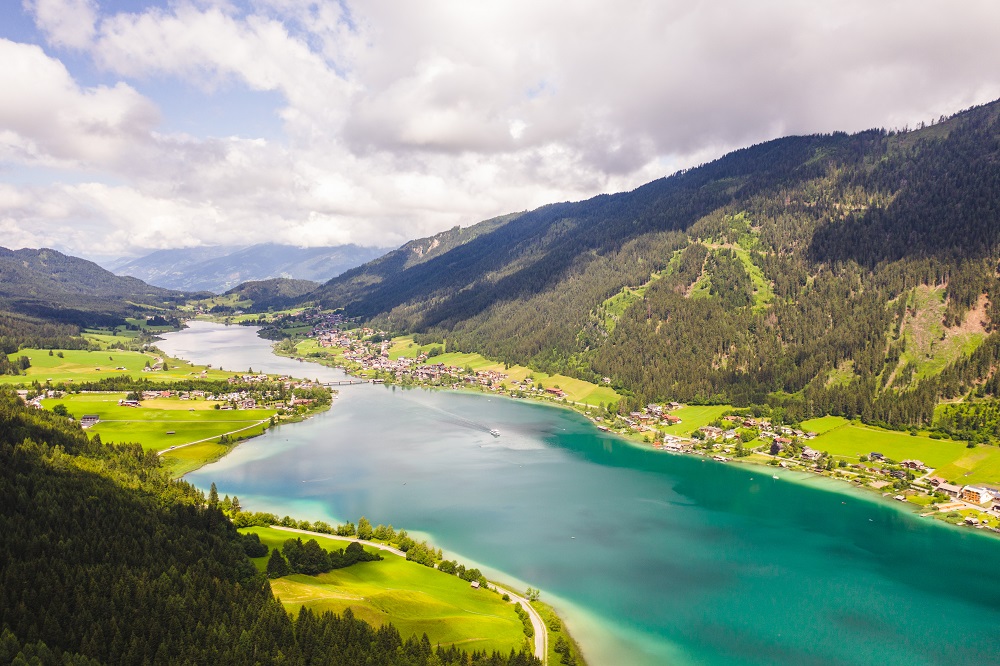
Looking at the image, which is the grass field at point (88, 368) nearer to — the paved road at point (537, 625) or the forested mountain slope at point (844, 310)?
the forested mountain slope at point (844, 310)

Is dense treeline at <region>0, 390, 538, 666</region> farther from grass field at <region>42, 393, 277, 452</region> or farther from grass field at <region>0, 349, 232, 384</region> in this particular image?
grass field at <region>0, 349, 232, 384</region>

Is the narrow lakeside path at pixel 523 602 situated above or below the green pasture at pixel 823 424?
below

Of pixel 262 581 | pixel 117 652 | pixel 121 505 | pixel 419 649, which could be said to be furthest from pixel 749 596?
pixel 121 505

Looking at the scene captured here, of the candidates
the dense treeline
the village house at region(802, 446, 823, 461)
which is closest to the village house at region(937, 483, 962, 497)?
the village house at region(802, 446, 823, 461)

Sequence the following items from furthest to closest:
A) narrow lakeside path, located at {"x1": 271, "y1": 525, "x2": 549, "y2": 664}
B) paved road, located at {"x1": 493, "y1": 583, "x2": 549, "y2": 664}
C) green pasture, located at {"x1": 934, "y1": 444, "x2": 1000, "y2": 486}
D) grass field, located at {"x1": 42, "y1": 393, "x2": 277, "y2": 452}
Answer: grass field, located at {"x1": 42, "y1": 393, "x2": 277, "y2": 452} → green pasture, located at {"x1": 934, "y1": 444, "x2": 1000, "y2": 486} → narrow lakeside path, located at {"x1": 271, "y1": 525, "x2": 549, "y2": 664} → paved road, located at {"x1": 493, "y1": 583, "x2": 549, "y2": 664}

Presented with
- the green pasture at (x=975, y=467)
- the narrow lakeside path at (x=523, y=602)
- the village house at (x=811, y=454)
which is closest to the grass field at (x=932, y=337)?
the green pasture at (x=975, y=467)

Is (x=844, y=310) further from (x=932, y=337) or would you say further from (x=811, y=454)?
(x=811, y=454)
